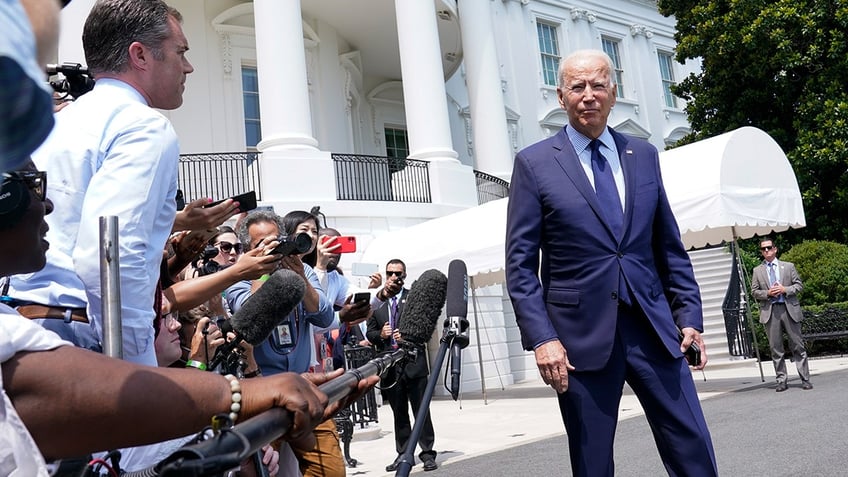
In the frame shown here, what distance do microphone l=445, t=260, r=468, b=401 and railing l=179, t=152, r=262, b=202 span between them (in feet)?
43.8

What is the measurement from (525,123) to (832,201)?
33.9 feet

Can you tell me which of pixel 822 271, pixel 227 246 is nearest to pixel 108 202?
pixel 227 246

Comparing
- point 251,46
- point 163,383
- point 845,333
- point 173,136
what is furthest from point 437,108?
point 163,383

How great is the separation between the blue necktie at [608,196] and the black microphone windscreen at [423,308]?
0.77m

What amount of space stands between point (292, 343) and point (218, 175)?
13.6 meters

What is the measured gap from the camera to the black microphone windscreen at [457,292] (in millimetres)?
2941

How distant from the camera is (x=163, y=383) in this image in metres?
1.35

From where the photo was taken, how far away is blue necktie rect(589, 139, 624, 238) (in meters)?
3.47

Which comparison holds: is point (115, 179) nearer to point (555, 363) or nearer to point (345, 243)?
point (555, 363)

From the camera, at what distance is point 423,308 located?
9.84ft

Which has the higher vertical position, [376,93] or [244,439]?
[376,93]

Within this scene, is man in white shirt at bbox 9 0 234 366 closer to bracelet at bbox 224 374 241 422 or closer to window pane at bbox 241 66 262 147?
bracelet at bbox 224 374 241 422

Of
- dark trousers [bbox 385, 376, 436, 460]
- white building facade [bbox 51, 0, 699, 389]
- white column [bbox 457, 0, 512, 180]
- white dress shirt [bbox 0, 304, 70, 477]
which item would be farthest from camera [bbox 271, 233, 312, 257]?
white column [bbox 457, 0, 512, 180]

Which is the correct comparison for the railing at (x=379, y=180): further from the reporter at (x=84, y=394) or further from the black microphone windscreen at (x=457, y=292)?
the reporter at (x=84, y=394)
